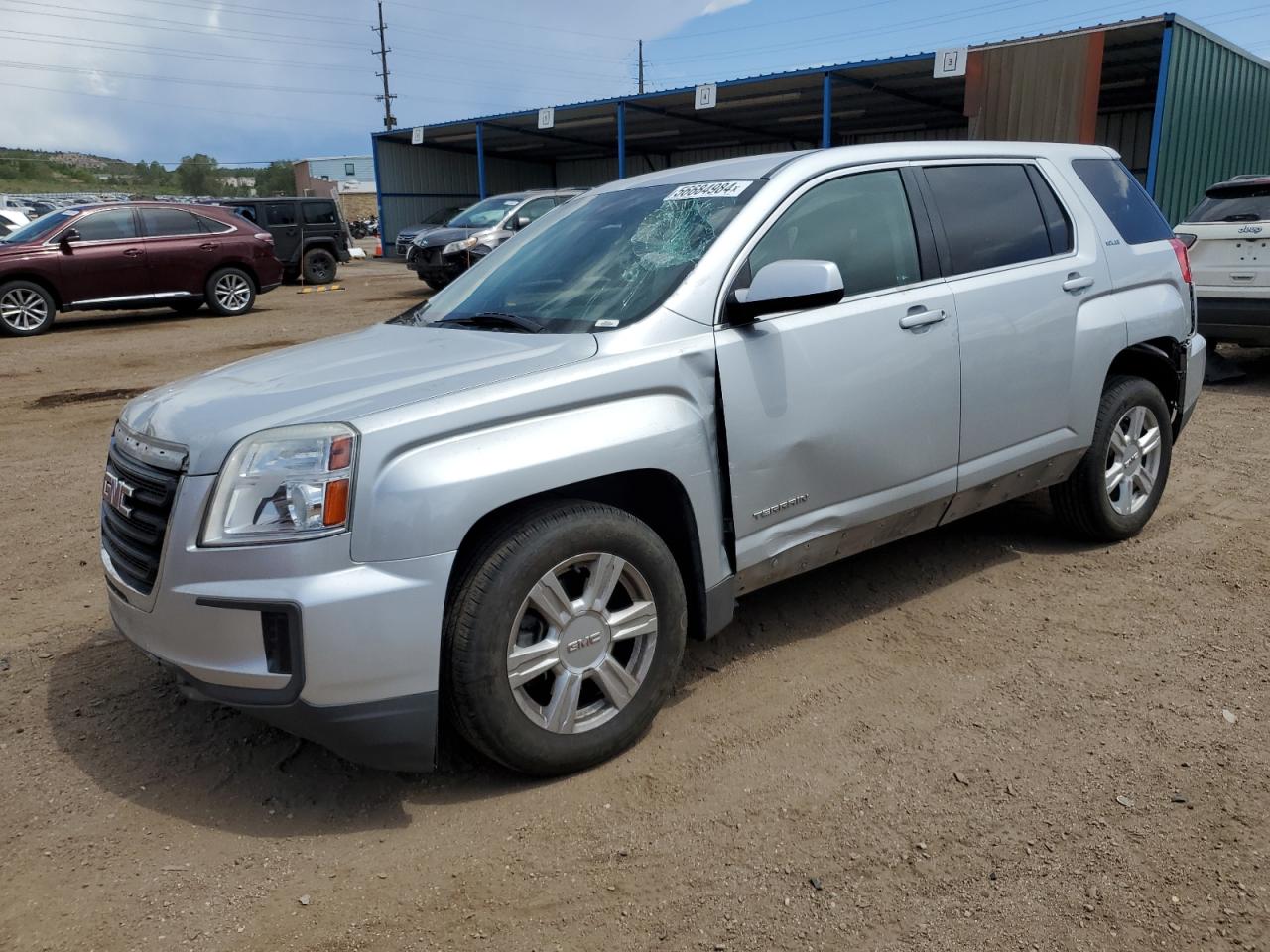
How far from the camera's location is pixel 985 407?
3.93 metres

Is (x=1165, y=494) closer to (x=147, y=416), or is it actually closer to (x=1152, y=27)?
(x=147, y=416)

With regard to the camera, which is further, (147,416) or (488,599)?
(147,416)

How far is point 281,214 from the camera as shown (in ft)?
68.3

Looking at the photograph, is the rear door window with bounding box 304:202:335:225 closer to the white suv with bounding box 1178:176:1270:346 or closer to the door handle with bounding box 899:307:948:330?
the white suv with bounding box 1178:176:1270:346

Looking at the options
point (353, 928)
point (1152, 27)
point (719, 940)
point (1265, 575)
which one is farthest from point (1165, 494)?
point (1152, 27)

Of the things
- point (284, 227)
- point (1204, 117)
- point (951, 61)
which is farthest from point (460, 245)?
point (1204, 117)

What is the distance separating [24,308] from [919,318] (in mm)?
13478

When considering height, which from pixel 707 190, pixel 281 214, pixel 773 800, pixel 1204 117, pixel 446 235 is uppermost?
pixel 1204 117

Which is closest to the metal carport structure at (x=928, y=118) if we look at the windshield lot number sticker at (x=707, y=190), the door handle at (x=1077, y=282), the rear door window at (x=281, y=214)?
the rear door window at (x=281, y=214)

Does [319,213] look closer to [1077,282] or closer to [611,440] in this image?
[1077,282]

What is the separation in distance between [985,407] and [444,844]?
2605 mm

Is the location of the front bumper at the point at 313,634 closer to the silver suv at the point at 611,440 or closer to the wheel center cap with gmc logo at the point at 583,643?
the silver suv at the point at 611,440

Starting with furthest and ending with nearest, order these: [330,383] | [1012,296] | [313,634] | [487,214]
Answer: [487,214] < [1012,296] < [330,383] < [313,634]

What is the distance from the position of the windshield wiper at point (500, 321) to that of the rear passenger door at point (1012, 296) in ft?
5.39
